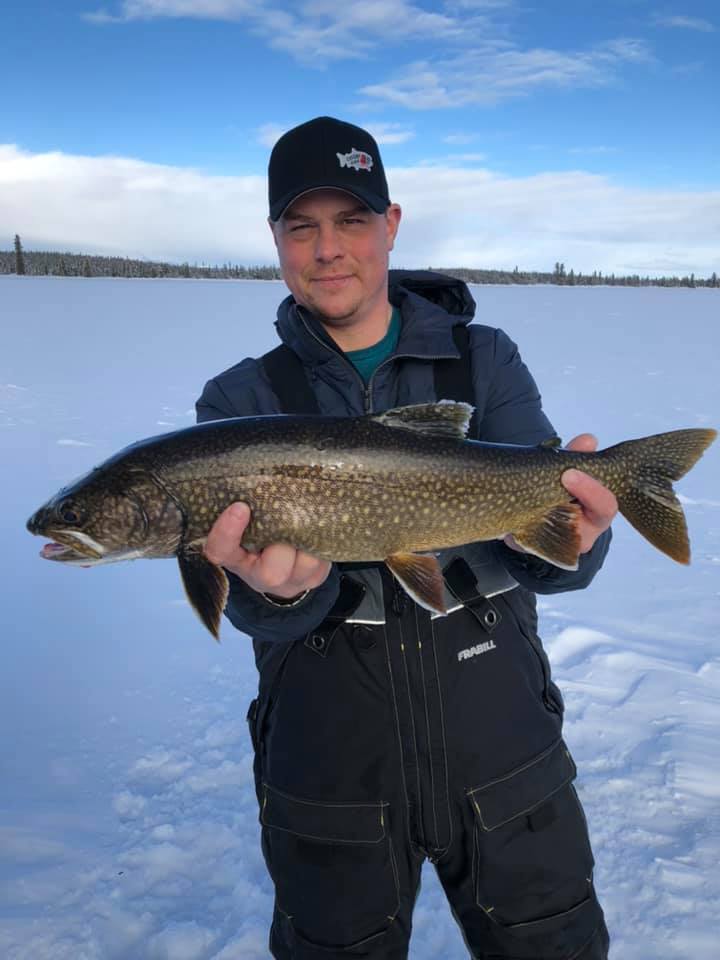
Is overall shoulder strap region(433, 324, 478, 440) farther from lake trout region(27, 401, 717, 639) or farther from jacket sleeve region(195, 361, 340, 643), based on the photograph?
jacket sleeve region(195, 361, 340, 643)

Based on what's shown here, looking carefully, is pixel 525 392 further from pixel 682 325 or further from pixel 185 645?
pixel 682 325

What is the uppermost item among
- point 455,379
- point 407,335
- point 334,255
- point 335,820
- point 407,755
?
point 334,255

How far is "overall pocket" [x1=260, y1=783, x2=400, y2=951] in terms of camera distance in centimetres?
255

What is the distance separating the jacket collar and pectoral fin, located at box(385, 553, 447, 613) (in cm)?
86

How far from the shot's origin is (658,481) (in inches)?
118

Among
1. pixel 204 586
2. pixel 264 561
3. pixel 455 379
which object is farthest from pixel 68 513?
pixel 455 379

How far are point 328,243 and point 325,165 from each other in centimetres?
34

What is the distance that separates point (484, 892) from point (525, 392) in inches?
80.1

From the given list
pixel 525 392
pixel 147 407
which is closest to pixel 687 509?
pixel 525 392

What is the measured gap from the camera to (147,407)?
11.7 m

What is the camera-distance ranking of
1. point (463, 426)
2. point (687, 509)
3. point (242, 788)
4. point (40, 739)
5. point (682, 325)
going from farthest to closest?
point (682, 325) < point (687, 509) < point (40, 739) < point (242, 788) < point (463, 426)

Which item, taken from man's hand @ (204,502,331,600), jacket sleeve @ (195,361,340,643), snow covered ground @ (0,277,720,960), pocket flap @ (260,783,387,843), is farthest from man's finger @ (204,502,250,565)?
snow covered ground @ (0,277,720,960)

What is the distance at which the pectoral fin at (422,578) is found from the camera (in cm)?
251

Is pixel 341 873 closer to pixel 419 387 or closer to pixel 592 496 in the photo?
pixel 592 496
